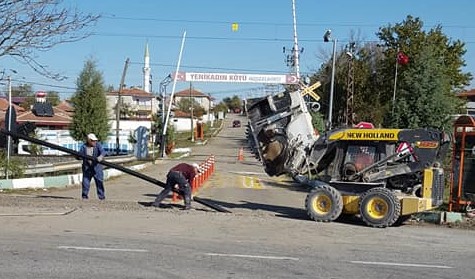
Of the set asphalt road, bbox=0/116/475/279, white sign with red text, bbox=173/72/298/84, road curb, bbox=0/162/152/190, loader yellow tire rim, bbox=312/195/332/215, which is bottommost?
road curb, bbox=0/162/152/190

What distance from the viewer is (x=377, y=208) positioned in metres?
15.1

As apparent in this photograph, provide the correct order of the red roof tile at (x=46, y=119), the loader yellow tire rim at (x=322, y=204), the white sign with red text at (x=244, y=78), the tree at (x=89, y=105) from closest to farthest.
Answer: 1. the loader yellow tire rim at (x=322, y=204)
2. the white sign with red text at (x=244, y=78)
3. the tree at (x=89, y=105)
4. the red roof tile at (x=46, y=119)

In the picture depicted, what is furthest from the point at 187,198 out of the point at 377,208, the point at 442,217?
the point at 442,217

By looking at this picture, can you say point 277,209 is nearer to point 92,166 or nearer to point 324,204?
point 324,204

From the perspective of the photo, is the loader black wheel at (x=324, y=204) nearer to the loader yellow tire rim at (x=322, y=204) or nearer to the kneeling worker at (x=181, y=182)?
the loader yellow tire rim at (x=322, y=204)

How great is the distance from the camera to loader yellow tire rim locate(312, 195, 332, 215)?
1574cm

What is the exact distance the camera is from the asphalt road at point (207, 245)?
9.02 m

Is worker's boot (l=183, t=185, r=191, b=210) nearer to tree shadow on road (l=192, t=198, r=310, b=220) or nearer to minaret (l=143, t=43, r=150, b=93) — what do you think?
tree shadow on road (l=192, t=198, r=310, b=220)

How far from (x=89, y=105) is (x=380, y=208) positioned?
5337 cm

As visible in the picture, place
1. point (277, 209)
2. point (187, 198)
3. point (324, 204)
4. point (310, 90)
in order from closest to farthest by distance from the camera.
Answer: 1. point (324, 204)
2. point (187, 198)
3. point (277, 209)
4. point (310, 90)

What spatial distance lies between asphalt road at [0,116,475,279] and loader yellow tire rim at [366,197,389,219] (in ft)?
1.19

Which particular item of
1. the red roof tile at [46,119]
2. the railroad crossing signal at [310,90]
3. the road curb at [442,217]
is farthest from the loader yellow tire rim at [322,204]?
the red roof tile at [46,119]

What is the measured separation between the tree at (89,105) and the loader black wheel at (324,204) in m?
50.9

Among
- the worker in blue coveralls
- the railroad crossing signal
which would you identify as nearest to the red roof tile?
the railroad crossing signal
